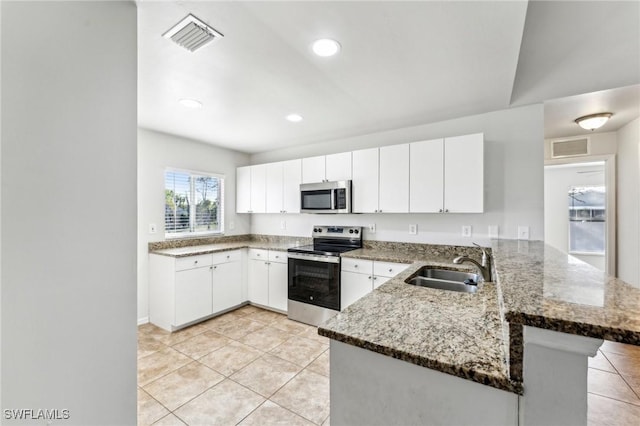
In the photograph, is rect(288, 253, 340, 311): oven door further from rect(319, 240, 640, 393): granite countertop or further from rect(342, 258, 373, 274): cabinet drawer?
rect(319, 240, 640, 393): granite countertop

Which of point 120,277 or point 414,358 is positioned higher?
point 120,277

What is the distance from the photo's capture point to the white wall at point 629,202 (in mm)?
3168

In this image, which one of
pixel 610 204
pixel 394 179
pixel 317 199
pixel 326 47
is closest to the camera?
pixel 326 47

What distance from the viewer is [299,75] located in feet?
6.77

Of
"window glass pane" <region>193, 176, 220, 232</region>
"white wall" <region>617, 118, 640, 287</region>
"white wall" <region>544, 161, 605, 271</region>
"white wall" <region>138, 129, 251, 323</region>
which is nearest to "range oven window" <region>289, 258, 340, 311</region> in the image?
"window glass pane" <region>193, 176, 220, 232</region>

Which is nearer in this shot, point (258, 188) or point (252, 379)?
point (252, 379)

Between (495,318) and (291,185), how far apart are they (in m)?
3.10

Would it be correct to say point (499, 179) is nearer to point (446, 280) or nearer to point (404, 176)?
point (404, 176)

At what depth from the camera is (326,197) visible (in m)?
3.51

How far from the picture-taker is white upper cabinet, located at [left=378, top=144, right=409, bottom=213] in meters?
3.02

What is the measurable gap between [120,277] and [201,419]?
3.69 ft

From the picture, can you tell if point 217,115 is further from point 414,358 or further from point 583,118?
point 583,118

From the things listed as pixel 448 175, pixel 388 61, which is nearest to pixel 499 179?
pixel 448 175

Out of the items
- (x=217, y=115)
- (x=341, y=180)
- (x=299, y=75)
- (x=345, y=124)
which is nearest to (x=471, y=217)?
(x=341, y=180)
